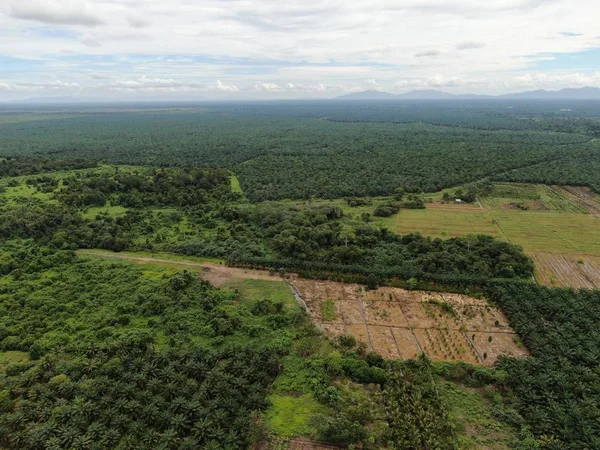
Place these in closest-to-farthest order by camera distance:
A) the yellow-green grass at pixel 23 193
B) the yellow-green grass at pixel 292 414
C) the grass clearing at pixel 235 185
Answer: the yellow-green grass at pixel 292 414 → the yellow-green grass at pixel 23 193 → the grass clearing at pixel 235 185

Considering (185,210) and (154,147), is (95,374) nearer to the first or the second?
(185,210)

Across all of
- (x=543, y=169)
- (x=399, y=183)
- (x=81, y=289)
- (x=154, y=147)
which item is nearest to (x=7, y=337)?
(x=81, y=289)

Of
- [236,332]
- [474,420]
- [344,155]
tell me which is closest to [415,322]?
[474,420]

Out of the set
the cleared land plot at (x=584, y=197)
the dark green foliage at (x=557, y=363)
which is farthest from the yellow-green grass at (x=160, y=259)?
the cleared land plot at (x=584, y=197)

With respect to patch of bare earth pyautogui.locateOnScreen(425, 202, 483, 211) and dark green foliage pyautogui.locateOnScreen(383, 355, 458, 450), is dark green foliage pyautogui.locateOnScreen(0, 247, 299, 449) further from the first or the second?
patch of bare earth pyautogui.locateOnScreen(425, 202, 483, 211)

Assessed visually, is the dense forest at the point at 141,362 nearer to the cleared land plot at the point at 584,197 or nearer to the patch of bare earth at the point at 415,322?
the patch of bare earth at the point at 415,322

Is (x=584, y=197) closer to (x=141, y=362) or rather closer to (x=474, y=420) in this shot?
(x=474, y=420)

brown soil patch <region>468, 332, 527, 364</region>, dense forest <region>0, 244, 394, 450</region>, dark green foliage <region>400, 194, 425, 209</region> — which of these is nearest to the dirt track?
dense forest <region>0, 244, 394, 450</region>
